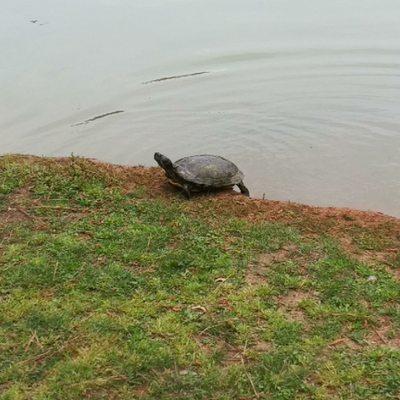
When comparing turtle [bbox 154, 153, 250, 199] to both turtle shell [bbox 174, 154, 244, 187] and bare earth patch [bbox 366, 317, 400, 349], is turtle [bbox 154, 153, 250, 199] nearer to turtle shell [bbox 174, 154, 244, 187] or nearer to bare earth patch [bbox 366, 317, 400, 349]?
turtle shell [bbox 174, 154, 244, 187]

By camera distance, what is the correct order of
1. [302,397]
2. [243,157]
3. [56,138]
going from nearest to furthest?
[302,397], [243,157], [56,138]

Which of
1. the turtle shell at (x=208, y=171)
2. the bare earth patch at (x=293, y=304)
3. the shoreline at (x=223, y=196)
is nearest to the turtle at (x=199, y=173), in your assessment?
the turtle shell at (x=208, y=171)

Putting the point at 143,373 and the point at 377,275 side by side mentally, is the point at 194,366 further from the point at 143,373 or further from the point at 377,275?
the point at 377,275

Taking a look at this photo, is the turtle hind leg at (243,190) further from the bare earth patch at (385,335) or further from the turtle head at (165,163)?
the bare earth patch at (385,335)

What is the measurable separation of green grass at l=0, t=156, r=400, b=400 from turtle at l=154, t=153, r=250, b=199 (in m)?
0.52

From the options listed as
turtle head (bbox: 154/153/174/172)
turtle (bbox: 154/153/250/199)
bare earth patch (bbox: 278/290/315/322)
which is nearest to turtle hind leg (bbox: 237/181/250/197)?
turtle (bbox: 154/153/250/199)

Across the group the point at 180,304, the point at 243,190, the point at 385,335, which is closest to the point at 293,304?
the point at 385,335

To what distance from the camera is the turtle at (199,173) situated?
7.71m

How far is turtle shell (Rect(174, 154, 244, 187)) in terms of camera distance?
773 centimetres

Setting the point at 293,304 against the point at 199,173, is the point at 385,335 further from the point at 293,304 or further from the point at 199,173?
the point at 199,173

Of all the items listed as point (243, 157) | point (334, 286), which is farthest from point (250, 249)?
point (243, 157)

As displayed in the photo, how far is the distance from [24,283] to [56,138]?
626 cm

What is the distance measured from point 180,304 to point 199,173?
292 cm

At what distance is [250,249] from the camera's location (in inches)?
243
